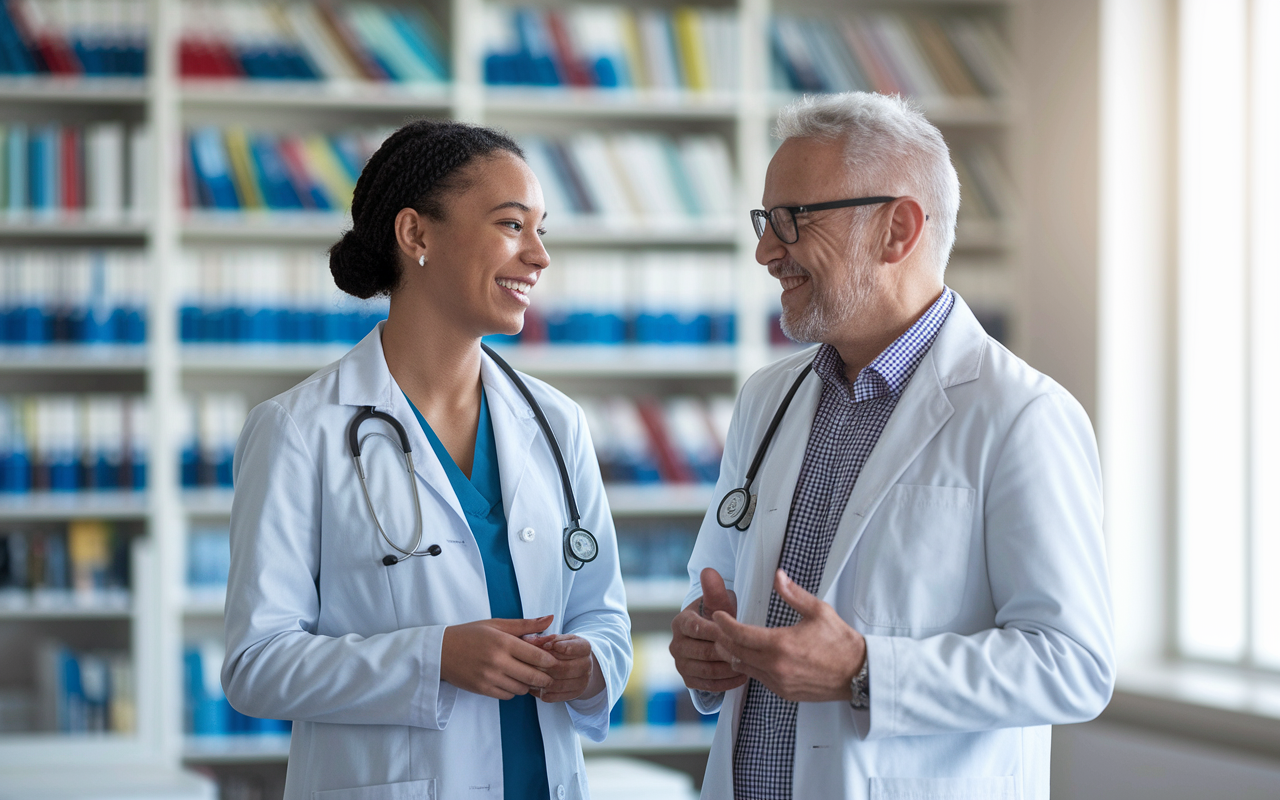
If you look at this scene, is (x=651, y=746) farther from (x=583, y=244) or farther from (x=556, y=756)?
(x=556, y=756)

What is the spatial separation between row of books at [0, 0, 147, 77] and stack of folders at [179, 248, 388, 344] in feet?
2.15

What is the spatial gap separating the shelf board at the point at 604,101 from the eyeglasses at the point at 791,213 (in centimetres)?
212

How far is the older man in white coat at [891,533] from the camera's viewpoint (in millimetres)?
1242

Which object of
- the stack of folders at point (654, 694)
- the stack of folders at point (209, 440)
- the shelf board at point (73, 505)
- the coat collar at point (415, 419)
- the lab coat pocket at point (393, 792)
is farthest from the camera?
the stack of folders at point (654, 694)

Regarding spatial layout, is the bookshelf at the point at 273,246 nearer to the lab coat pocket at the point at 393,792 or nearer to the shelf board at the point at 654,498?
the shelf board at the point at 654,498

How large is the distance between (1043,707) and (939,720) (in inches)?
4.8

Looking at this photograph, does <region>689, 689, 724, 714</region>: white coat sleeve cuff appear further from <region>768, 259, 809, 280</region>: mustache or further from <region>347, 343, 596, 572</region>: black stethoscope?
<region>768, 259, 809, 280</region>: mustache

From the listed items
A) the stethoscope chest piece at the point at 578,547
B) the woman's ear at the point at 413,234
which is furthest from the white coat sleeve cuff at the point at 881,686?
the woman's ear at the point at 413,234

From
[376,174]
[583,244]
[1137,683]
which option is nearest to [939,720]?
[376,174]

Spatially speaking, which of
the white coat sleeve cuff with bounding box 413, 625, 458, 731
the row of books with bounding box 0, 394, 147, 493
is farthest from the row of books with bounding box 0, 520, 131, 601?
the white coat sleeve cuff with bounding box 413, 625, 458, 731

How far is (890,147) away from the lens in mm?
1503

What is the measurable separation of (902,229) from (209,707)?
9.13 feet

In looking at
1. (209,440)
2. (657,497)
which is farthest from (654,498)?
(209,440)

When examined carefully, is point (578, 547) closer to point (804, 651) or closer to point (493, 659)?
point (493, 659)
